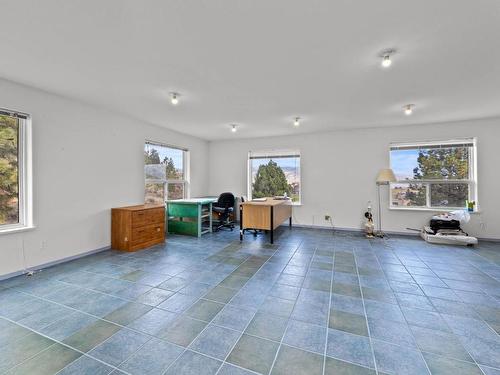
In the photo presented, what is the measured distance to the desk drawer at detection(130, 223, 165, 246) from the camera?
4.04 meters

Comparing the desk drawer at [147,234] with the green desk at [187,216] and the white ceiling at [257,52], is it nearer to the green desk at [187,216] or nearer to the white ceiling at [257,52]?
the green desk at [187,216]

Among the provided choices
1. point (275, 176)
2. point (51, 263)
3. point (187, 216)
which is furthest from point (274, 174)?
point (51, 263)

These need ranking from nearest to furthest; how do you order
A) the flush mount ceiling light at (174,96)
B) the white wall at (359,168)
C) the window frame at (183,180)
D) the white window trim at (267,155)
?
1. the flush mount ceiling light at (174,96)
2. the white wall at (359,168)
3. the window frame at (183,180)
4. the white window trim at (267,155)

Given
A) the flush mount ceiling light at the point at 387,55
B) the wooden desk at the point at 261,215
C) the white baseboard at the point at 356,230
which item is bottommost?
the white baseboard at the point at 356,230

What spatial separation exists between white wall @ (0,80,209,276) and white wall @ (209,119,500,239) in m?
3.27

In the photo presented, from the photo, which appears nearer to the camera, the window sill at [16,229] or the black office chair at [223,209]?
the window sill at [16,229]

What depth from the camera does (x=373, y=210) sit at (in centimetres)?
546

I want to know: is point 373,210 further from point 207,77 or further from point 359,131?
point 207,77

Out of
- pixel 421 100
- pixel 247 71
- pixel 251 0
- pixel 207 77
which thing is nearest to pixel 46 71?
pixel 207 77

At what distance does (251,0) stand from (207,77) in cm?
134

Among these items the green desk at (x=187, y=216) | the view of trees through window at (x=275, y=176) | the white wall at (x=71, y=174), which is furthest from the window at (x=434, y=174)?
the white wall at (x=71, y=174)

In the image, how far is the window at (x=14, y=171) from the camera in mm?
2926

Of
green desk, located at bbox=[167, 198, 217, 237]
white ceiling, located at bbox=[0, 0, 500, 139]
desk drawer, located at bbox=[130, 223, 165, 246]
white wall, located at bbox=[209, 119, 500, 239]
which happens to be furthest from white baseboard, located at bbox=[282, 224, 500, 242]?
desk drawer, located at bbox=[130, 223, 165, 246]

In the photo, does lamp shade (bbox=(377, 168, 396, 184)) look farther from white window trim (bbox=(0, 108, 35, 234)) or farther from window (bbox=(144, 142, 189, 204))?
white window trim (bbox=(0, 108, 35, 234))
